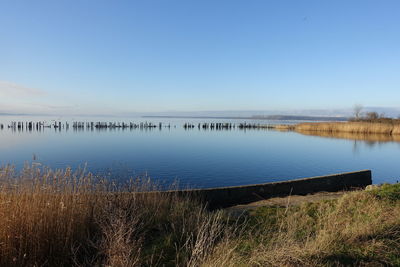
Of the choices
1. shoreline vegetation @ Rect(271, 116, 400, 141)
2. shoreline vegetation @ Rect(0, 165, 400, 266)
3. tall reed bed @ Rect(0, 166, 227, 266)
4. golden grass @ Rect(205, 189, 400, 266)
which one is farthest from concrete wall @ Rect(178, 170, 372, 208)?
shoreline vegetation @ Rect(271, 116, 400, 141)

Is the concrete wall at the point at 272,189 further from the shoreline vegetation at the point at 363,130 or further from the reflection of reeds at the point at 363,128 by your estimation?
the reflection of reeds at the point at 363,128

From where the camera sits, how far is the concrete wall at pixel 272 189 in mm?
9422

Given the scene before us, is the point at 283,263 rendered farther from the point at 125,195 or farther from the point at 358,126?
the point at 358,126

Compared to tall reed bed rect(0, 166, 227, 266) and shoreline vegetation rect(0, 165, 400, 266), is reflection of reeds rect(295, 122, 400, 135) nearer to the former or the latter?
shoreline vegetation rect(0, 165, 400, 266)

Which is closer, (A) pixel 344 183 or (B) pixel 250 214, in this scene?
(B) pixel 250 214

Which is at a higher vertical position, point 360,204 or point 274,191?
point 360,204

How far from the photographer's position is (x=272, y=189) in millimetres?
10391

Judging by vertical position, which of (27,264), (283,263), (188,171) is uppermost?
(283,263)

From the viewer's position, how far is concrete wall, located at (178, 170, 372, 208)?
→ 30.9ft

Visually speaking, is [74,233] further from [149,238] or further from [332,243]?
[332,243]

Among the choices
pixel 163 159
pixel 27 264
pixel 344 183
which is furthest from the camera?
pixel 163 159

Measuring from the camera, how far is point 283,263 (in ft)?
11.9

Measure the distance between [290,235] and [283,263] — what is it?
40.0 inches

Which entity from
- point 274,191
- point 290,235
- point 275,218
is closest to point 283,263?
point 290,235
